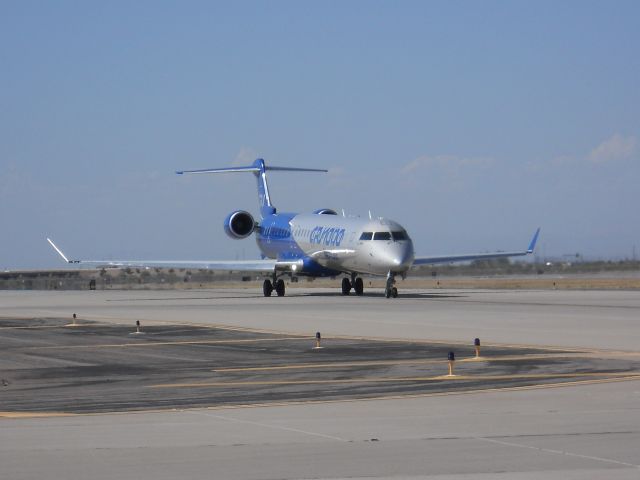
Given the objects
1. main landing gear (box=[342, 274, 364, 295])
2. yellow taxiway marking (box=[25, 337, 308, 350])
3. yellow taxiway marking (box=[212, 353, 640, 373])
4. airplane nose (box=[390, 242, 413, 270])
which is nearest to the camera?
yellow taxiway marking (box=[212, 353, 640, 373])

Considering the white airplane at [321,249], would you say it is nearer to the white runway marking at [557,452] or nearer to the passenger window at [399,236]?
the passenger window at [399,236]

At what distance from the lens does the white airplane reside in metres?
55.0

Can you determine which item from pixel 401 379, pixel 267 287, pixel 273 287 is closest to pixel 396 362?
pixel 401 379

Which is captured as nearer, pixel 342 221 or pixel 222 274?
pixel 342 221

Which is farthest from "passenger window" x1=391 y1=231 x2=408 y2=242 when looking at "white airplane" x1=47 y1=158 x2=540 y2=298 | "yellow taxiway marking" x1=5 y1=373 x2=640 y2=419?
"yellow taxiway marking" x1=5 y1=373 x2=640 y2=419

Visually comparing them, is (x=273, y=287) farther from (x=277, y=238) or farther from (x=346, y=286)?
(x=277, y=238)

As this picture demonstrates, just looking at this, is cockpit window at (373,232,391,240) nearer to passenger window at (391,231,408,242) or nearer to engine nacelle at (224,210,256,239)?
passenger window at (391,231,408,242)

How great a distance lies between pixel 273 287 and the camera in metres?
62.2

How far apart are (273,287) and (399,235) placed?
940cm

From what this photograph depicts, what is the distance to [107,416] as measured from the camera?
50.9 ft

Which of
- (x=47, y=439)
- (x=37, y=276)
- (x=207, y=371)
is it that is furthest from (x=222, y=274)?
(x=47, y=439)

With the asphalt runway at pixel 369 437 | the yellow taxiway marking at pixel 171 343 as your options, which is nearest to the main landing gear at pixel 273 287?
the yellow taxiway marking at pixel 171 343

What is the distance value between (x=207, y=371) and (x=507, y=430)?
9171 mm

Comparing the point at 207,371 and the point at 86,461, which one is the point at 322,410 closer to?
the point at 86,461
